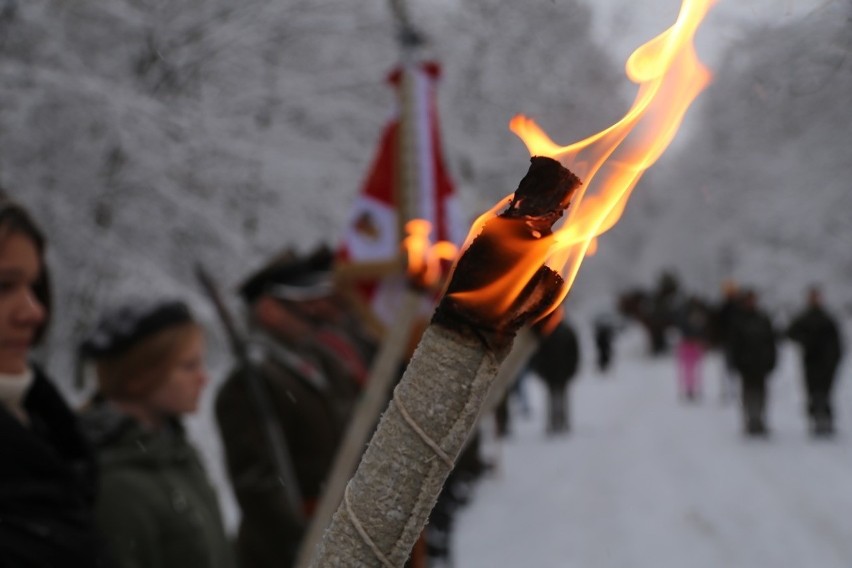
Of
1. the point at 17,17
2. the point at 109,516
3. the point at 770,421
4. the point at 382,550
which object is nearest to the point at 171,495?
the point at 109,516

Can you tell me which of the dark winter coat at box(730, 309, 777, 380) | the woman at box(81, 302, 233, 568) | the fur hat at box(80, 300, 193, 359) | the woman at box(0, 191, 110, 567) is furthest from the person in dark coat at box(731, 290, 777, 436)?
the woman at box(0, 191, 110, 567)

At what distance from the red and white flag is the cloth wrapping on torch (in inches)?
210

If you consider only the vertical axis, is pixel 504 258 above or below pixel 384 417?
above

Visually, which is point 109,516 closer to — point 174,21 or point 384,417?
point 384,417

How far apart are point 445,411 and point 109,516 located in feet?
5.59

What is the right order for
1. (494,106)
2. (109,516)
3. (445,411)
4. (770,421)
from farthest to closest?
(494,106) < (770,421) < (109,516) < (445,411)

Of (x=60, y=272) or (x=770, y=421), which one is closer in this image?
(x=60, y=272)

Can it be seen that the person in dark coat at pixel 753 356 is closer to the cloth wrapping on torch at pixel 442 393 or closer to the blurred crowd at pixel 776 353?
the blurred crowd at pixel 776 353

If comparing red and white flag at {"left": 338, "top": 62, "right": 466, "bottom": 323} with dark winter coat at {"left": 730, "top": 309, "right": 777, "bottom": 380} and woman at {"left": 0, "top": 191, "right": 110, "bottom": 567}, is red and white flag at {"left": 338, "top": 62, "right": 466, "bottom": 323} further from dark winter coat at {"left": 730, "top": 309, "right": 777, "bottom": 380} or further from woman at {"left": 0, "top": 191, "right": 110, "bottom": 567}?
dark winter coat at {"left": 730, "top": 309, "right": 777, "bottom": 380}

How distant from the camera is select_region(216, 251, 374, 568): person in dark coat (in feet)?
11.6

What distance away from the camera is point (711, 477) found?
955cm

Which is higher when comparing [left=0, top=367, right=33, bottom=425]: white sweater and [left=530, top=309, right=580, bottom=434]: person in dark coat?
[left=530, top=309, right=580, bottom=434]: person in dark coat

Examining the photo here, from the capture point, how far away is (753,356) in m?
12.3

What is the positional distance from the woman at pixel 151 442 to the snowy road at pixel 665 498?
4.71 m
